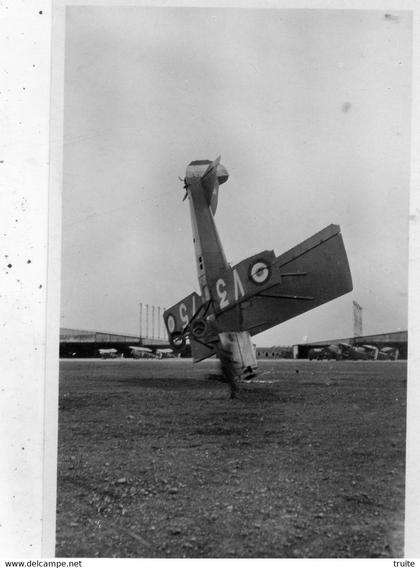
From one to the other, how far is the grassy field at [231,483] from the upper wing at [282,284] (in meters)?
1.06

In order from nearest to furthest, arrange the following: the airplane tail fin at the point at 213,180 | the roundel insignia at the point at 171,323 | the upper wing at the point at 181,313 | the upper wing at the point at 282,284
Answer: the upper wing at the point at 282,284 → the airplane tail fin at the point at 213,180 → the upper wing at the point at 181,313 → the roundel insignia at the point at 171,323

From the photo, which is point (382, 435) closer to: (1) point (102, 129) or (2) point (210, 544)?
(2) point (210, 544)

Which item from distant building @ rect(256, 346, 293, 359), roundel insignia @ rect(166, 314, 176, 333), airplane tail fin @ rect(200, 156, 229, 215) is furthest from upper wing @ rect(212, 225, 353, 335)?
distant building @ rect(256, 346, 293, 359)

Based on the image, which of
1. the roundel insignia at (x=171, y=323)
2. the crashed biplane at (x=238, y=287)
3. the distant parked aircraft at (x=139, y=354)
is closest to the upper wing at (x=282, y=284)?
the crashed biplane at (x=238, y=287)

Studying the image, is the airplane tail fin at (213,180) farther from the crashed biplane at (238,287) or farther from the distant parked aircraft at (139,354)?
the distant parked aircraft at (139,354)

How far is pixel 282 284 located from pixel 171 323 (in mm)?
1666

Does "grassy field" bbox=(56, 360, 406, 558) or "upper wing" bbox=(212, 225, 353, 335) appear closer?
"grassy field" bbox=(56, 360, 406, 558)

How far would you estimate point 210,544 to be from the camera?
11.2 feet

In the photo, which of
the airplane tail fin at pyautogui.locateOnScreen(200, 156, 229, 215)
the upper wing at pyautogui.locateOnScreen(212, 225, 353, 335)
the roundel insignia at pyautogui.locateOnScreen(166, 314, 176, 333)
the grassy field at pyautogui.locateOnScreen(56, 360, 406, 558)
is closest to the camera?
the grassy field at pyautogui.locateOnScreen(56, 360, 406, 558)

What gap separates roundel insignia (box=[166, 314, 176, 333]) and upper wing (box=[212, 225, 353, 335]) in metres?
0.78

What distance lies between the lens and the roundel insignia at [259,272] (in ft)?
16.8

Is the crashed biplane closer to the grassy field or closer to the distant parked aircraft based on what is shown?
the grassy field

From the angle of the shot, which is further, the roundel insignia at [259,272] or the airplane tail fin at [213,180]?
the airplane tail fin at [213,180]

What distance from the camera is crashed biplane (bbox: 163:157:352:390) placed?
5.17 meters
